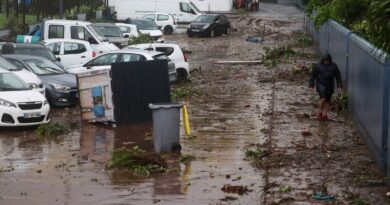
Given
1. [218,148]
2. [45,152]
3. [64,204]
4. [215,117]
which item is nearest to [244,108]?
[215,117]

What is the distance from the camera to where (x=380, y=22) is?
656 centimetres

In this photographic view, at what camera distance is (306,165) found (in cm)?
1398

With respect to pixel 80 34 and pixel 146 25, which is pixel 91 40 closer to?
pixel 80 34

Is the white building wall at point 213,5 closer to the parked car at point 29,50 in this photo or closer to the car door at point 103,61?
the parked car at point 29,50

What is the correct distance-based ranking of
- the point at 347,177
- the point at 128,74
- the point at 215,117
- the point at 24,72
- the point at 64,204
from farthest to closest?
the point at 24,72 → the point at 215,117 → the point at 128,74 → the point at 347,177 → the point at 64,204

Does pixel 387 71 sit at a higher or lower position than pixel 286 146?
higher

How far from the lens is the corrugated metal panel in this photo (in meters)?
20.0

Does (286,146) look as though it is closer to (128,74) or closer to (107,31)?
(128,74)

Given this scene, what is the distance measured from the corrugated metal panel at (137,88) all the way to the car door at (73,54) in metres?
9.56

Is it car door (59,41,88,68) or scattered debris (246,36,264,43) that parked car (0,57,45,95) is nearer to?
car door (59,41,88,68)

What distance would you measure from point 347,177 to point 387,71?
1869 mm

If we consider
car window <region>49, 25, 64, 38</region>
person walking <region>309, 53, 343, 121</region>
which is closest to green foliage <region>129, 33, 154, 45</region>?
car window <region>49, 25, 64, 38</region>

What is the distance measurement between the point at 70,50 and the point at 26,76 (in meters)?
7.46

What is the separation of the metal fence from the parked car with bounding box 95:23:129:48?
1653 centimetres
